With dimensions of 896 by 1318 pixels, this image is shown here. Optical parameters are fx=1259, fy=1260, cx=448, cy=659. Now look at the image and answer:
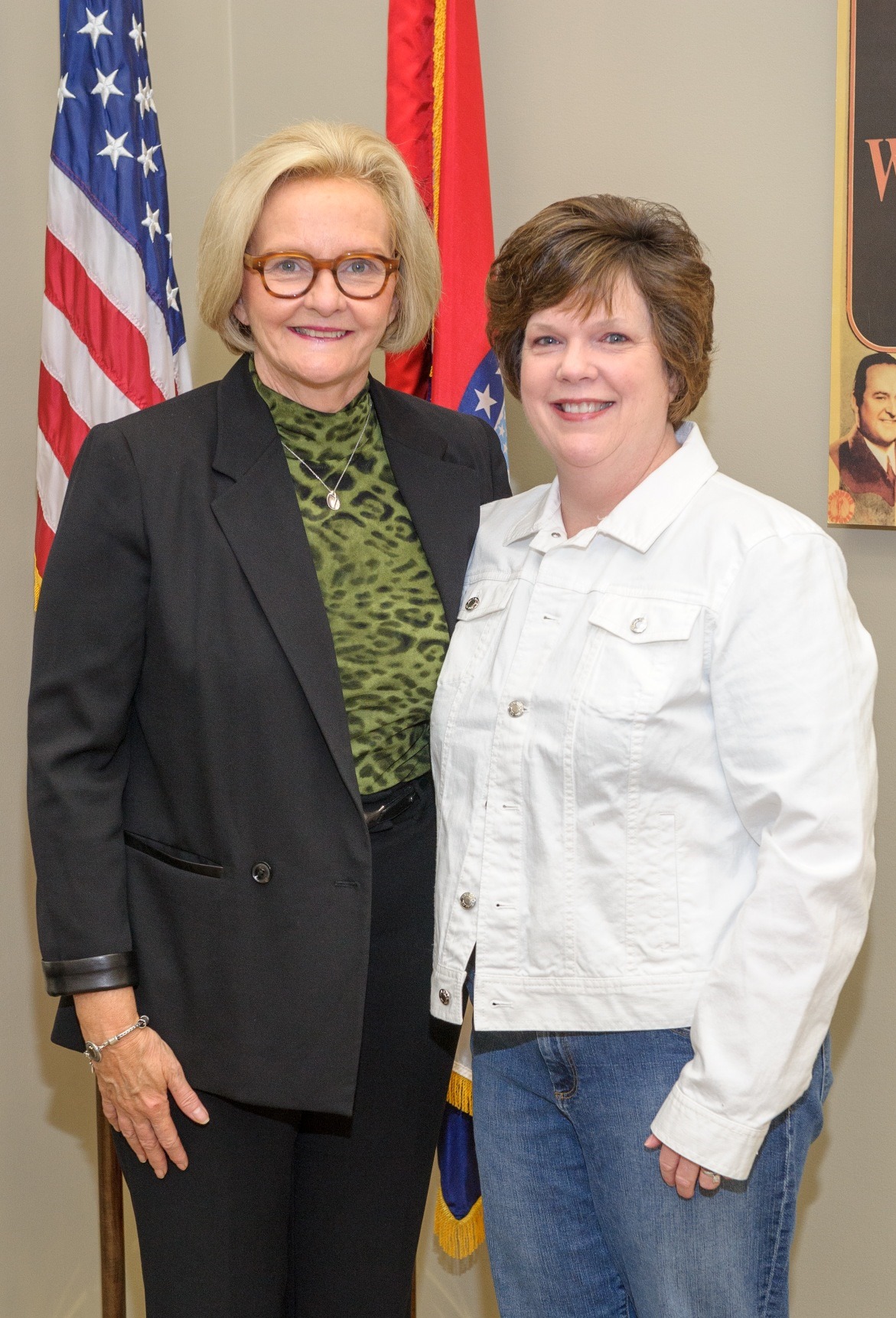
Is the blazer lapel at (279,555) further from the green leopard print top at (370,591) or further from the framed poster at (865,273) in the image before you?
Result: the framed poster at (865,273)

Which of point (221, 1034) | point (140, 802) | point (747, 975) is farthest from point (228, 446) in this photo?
point (747, 975)

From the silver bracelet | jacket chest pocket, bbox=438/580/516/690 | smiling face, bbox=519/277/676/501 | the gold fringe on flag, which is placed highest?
the gold fringe on flag

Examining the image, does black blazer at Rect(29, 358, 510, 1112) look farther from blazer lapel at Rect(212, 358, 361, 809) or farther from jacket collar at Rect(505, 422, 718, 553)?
jacket collar at Rect(505, 422, 718, 553)

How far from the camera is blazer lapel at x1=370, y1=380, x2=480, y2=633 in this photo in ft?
5.35

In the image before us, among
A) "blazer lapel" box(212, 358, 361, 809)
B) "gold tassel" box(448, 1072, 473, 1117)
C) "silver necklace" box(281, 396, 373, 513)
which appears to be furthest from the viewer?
A: "gold tassel" box(448, 1072, 473, 1117)

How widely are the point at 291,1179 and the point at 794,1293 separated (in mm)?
1117

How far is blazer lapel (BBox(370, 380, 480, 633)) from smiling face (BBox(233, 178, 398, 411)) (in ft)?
0.45

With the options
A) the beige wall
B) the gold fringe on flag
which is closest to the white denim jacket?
the beige wall

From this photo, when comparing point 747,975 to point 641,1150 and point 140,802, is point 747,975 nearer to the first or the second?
point 641,1150

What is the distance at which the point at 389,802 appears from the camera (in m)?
1.57

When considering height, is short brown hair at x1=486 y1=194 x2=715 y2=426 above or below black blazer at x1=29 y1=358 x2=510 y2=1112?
above

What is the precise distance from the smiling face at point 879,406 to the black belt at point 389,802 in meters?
0.89

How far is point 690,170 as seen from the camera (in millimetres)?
2109

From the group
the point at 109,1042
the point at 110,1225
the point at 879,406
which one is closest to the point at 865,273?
the point at 879,406
